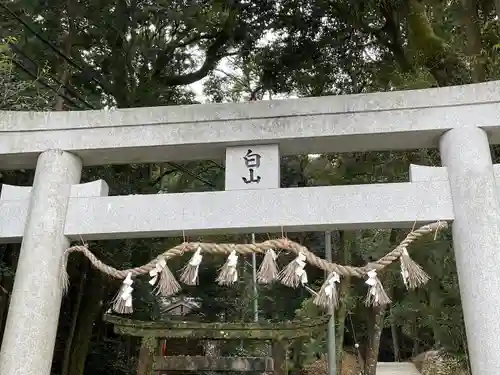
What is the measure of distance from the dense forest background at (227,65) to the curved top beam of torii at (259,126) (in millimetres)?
1938

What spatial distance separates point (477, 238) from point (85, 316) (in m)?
6.69

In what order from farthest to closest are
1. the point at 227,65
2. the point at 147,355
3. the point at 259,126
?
the point at 227,65, the point at 147,355, the point at 259,126

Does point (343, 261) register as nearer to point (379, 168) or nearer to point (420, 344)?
point (379, 168)

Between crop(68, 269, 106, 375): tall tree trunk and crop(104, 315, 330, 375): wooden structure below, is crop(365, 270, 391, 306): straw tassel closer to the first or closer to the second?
crop(104, 315, 330, 375): wooden structure below

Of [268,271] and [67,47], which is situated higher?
[67,47]

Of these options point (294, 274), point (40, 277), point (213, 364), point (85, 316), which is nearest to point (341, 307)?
point (213, 364)

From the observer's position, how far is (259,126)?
3439 millimetres

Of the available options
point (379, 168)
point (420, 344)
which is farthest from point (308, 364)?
point (420, 344)

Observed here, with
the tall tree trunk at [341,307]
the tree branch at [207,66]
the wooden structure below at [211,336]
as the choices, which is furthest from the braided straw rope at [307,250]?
the tall tree trunk at [341,307]

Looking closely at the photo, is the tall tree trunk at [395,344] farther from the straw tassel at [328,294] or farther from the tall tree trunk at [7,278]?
the straw tassel at [328,294]

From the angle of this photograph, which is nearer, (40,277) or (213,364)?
(40,277)

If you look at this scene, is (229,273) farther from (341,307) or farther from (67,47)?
(341,307)

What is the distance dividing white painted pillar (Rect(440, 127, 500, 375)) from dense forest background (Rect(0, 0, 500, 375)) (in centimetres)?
311

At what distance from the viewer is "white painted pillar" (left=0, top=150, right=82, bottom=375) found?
10.2 ft
